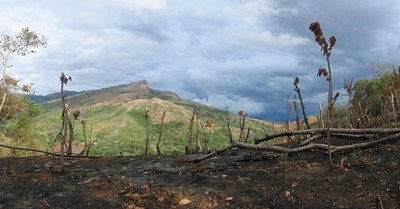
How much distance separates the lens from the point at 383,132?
6324 mm

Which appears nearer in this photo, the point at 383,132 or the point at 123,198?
the point at 123,198

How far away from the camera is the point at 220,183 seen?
18.9ft

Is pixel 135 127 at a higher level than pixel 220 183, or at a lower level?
higher

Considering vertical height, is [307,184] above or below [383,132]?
below

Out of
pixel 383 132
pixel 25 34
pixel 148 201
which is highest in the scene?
pixel 25 34

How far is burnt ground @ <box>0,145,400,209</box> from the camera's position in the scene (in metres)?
4.93

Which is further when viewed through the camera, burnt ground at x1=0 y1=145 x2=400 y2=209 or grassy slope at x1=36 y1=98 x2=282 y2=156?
grassy slope at x1=36 y1=98 x2=282 y2=156

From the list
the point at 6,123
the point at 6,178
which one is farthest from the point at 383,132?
the point at 6,123

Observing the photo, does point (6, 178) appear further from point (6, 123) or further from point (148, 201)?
point (6, 123)

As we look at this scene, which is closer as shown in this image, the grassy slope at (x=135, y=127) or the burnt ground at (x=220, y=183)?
the burnt ground at (x=220, y=183)

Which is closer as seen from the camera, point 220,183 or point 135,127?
point 220,183

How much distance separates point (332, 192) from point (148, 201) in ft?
7.67

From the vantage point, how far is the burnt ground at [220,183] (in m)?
4.93

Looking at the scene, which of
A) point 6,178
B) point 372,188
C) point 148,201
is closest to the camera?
point 372,188
